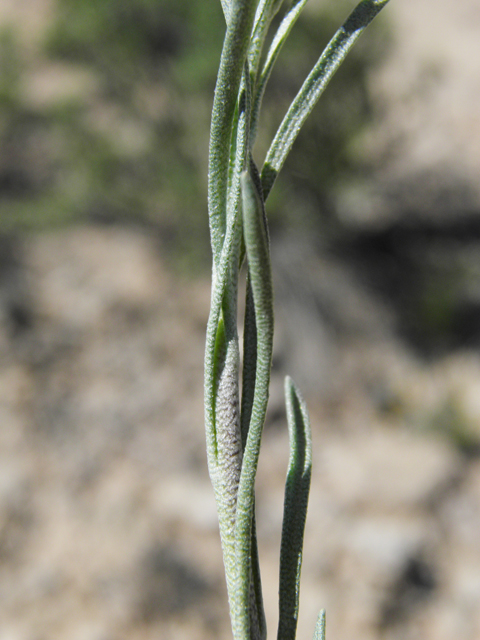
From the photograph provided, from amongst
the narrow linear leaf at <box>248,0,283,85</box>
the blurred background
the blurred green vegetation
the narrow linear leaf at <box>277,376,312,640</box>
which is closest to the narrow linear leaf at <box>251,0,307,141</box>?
the narrow linear leaf at <box>248,0,283,85</box>

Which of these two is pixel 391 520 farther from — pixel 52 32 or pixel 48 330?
pixel 52 32

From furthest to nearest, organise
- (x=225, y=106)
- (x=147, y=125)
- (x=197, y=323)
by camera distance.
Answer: (x=147, y=125)
(x=197, y=323)
(x=225, y=106)

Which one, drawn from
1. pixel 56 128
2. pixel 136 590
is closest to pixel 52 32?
pixel 56 128

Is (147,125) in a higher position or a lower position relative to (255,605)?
higher

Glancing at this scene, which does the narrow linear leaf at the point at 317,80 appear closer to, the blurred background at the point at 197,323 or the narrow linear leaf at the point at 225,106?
the narrow linear leaf at the point at 225,106

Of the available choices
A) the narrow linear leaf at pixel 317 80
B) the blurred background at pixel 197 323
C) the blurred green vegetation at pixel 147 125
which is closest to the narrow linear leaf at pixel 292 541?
the narrow linear leaf at pixel 317 80

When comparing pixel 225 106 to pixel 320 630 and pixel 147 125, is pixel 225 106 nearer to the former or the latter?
pixel 320 630

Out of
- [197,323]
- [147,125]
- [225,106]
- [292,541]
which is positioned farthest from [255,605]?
[147,125]
